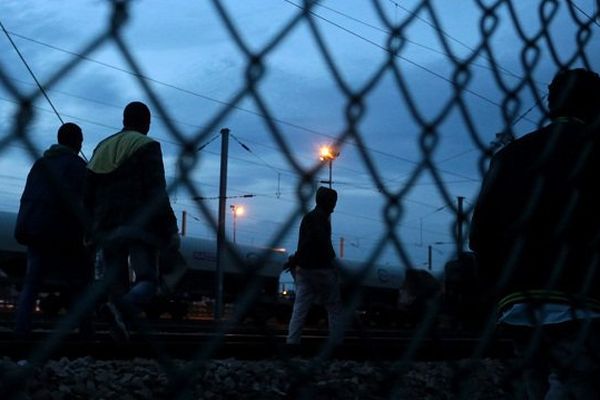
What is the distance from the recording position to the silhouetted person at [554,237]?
2199 mm

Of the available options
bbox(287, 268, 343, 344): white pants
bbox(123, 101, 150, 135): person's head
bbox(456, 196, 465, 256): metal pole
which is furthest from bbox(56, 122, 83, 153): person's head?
bbox(287, 268, 343, 344): white pants

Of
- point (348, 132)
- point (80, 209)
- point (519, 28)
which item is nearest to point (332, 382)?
point (519, 28)

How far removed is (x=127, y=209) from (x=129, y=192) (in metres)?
0.12

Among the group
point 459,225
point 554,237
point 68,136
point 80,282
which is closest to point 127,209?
point 80,282

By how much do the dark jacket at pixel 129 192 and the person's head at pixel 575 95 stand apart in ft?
4.01

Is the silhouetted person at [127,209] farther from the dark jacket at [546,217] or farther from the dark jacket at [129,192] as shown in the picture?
the dark jacket at [546,217]

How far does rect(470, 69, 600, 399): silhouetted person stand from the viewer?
2199 millimetres

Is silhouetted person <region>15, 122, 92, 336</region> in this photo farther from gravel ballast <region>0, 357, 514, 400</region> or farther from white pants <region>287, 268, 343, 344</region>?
white pants <region>287, 268, 343, 344</region>

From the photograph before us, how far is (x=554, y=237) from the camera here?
7.29 feet

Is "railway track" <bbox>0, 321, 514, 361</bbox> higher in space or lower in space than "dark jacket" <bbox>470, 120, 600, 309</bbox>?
lower

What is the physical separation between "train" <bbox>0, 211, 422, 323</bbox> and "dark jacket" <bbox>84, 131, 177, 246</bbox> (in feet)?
0.39

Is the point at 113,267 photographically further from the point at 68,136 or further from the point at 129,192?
the point at 68,136

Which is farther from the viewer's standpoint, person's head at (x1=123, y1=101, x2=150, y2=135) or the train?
person's head at (x1=123, y1=101, x2=150, y2=135)

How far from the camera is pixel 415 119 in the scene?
1.64 m
